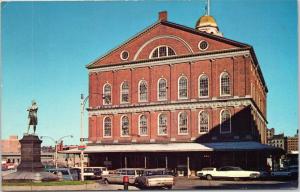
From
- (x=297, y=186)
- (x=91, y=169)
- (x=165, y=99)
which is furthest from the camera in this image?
(x=165, y=99)

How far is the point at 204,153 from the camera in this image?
102 feet

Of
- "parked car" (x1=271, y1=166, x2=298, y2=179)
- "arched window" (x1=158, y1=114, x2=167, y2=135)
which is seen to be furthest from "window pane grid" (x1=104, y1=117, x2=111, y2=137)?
"parked car" (x1=271, y1=166, x2=298, y2=179)

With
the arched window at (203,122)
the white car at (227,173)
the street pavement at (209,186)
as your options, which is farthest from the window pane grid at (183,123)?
the street pavement at (209,186)

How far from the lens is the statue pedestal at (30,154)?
86.7 ft

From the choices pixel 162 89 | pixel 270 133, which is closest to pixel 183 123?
pixel 162 89

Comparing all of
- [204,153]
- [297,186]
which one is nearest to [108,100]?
[204,153]

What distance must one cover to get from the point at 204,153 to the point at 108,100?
7.90 m

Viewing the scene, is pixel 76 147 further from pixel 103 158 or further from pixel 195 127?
pixel 195 127

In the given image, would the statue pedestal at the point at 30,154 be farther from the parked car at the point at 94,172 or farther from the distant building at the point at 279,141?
the distant building at the point at 279,141

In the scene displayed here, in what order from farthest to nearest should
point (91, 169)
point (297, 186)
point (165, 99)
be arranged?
point (165, 99) < point (91, 169) < point (297, 186)

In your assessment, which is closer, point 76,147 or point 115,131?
point 76,147

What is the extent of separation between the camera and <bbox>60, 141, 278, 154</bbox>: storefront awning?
3083 cm

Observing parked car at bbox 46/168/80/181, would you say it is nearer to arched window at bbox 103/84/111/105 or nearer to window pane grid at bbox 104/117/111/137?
window pane grid at bbox 104/117/111/137

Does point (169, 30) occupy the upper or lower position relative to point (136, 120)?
upper
